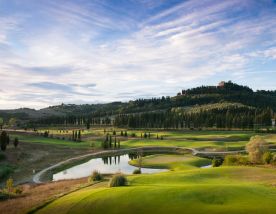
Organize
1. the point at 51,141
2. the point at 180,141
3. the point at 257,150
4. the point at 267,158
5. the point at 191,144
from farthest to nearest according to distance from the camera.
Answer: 1. the point at 180,141
2. the point at 51,141
3. the point at 191,144
4. the point at 257,150
5. the point at 267,158

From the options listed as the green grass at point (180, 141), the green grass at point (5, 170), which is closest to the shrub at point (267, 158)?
the green grass at point (180, 141)

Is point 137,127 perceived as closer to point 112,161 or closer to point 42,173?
point 112,161

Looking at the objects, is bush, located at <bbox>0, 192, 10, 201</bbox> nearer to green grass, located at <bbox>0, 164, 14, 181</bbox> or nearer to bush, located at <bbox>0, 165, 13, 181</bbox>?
green grass, located at <bbox>0, 164, 14, 181</bbox>

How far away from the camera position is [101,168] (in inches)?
3307

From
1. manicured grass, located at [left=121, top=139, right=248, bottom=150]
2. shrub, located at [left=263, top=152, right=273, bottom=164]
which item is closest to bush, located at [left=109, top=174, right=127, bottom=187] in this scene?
shrub, located at [left=263, top=152, right=273, bottom=164]

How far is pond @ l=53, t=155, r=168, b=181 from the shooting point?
243 ft

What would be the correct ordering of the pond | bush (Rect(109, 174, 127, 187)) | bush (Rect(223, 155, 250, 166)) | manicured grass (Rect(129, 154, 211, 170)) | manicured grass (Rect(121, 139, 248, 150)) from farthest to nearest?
manicured grass (Rect(121, 139, 248, 150)), manicured grass (Rect(129, 154, 211, 170)), the pond, bush (Rect(223, 155, 250, 166)), bush (Rect(109, 174, 127, 187))

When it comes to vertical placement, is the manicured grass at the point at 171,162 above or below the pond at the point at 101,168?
above

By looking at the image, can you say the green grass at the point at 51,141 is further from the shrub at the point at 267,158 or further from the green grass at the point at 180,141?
the shrub at the point at 267,158

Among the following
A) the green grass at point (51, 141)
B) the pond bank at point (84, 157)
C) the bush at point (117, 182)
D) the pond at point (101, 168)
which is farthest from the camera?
the green grass at point (51, 141)

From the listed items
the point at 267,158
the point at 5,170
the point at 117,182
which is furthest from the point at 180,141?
the point at 117,182

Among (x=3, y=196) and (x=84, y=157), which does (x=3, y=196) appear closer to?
(x=3, y=196)

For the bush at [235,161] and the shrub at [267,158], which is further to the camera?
the bush at [235,161]

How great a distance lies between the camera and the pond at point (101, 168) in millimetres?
74113
